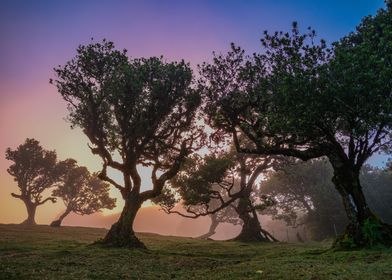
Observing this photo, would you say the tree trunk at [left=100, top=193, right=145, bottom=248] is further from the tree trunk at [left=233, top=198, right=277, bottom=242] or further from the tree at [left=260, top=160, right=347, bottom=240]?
the tree at [left=260, top=160, right=347, bottom=240]

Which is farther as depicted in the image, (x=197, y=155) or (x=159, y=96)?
(x=197, y=155)

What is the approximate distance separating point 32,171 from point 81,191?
41.4 ft

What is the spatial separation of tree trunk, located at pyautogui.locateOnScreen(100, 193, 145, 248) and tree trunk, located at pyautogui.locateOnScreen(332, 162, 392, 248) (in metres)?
18.3

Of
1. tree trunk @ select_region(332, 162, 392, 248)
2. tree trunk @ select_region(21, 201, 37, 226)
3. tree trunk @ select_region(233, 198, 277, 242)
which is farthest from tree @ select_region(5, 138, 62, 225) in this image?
tree trunk @ select_region(332, 162, 392, 248)

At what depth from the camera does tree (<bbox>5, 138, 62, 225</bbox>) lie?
7750cm

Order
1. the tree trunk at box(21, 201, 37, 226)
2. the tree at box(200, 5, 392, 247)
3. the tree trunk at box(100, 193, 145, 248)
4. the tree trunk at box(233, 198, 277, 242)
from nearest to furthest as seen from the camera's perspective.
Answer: the tree at box(200, 5, 392, 247), the tree trunk at box(100, 193, 145, 248), the tree trunk at box(233, 198, 277, 242), the tree trunk at box(21, 201, 37, 226)

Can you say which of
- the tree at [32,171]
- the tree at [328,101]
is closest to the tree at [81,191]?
the tree at [32,171]

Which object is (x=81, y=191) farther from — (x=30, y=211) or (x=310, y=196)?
→ (x=310, y=196)

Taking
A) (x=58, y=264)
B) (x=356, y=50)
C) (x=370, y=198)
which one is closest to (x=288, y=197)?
(x=370, y=198)

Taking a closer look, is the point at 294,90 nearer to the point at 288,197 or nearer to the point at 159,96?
the point at 159,96

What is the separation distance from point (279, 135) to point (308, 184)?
2151 inches

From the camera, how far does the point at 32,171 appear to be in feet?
258

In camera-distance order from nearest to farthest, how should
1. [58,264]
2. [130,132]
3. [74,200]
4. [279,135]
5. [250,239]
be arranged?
1. [58,264]
2. [279,135]
3. [130,132]
4. [250,239]
5. [74,200]

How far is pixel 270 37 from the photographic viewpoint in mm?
25906
